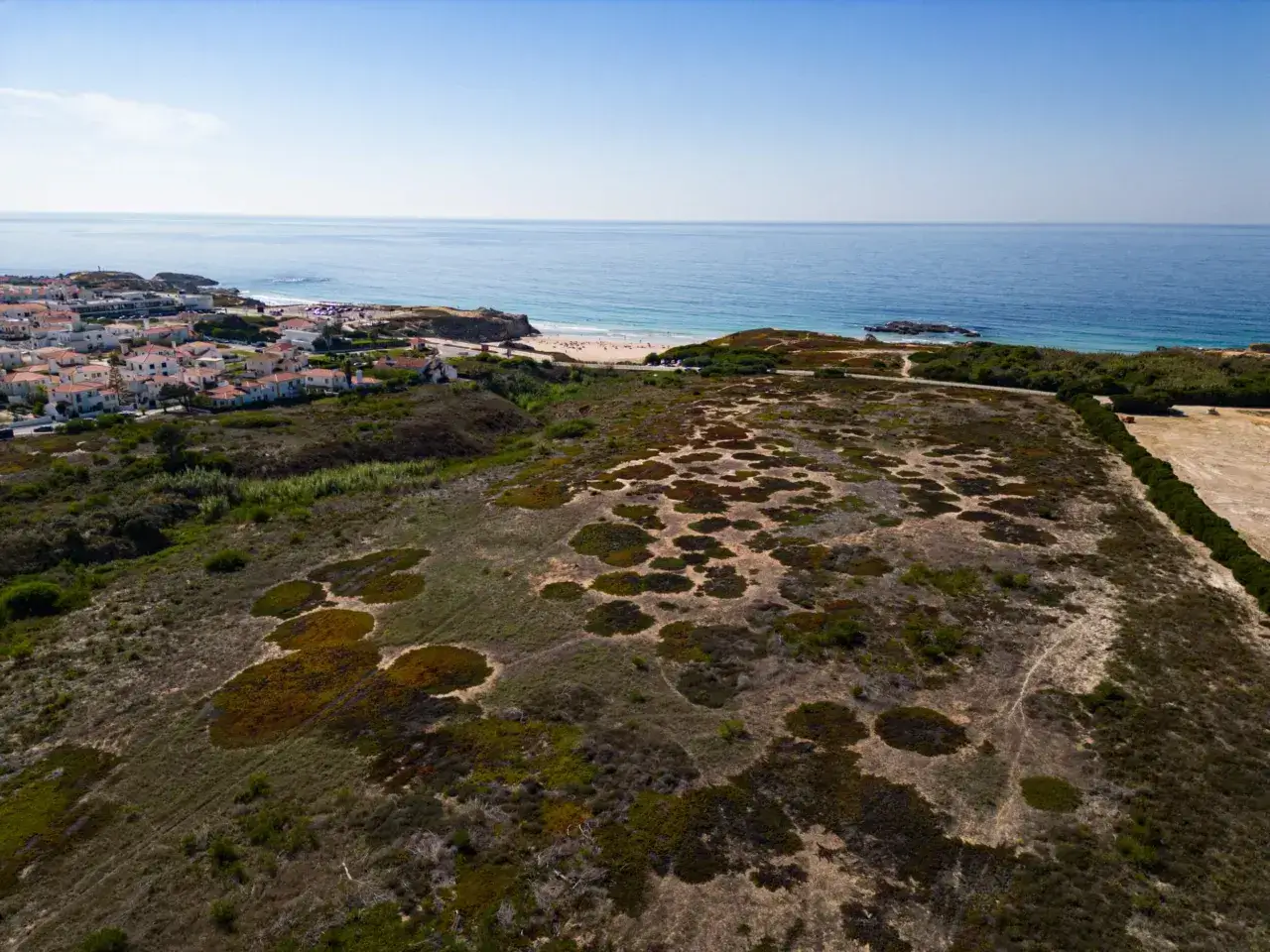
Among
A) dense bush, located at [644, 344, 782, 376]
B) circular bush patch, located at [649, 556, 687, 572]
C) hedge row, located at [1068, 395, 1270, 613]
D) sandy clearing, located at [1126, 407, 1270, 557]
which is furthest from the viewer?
dense bush, located at [644, 344, 782, 376]

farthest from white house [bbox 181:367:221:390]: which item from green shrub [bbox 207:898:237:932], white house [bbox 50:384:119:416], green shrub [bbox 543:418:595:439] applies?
green shrub [bbox 207:898:237:932]

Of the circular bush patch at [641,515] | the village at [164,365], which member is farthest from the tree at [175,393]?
the circular bush patch at [641,515]

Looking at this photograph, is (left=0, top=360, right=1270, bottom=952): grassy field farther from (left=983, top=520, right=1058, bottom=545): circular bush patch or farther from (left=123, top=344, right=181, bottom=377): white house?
(left=123, top=344, right=181, bottom=377): white house

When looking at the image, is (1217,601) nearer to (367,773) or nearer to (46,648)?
(367,773)

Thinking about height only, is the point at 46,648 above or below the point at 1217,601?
below

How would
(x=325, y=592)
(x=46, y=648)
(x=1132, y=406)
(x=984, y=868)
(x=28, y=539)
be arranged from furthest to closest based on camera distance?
(x=1132, y=406) → (x=28, y=539) → (x=325, y=592) → (x=46, y=648) → (x=984, y=868)

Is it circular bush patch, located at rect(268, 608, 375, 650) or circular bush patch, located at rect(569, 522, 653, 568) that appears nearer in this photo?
circular bush patch, located at rect(268, 608, 375, 650)

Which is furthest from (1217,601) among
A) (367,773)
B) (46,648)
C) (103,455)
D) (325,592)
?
(103,455)
